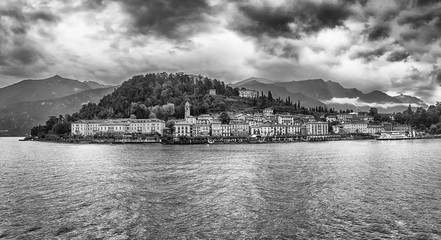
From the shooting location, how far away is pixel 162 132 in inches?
5064

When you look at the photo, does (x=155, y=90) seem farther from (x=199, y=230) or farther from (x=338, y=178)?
(x=199, y=230)

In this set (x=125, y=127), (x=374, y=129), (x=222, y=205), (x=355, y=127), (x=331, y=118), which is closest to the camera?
(x=222, y=205)

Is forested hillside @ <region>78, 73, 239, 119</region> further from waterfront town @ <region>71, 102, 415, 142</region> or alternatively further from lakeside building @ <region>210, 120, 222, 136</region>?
lakeside building @ <region>210, 120, 222, 136</region>

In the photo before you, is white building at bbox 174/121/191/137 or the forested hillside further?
the forested hillside

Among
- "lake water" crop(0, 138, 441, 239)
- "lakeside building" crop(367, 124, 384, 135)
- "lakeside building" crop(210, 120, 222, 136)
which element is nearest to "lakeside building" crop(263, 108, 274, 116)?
"lakeside building" crop(210, 120, 222, 136)

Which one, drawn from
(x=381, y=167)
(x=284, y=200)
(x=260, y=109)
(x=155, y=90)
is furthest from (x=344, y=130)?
(x=284, y=200)

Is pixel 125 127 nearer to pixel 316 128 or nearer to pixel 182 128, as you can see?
pixel 182 128

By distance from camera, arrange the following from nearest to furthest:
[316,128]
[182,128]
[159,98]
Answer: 1. [182,128]
2. [316,128]
3. [159,98]

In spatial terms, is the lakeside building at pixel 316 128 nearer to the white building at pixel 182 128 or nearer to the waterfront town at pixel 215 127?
the waterfront town at pixel 215 127

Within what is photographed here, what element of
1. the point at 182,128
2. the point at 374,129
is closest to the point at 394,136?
the point at 374,129

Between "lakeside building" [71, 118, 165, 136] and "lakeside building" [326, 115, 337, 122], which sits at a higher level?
"lakeside building" [326, 115, 337, 122]

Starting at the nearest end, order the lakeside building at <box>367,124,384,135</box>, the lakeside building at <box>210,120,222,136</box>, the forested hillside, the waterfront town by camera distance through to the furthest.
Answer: the waterfront town, the lakeside building at <box>210,120,222,136</box>, the forested hillside, the lakeside building at <box>367,124,384,135</box>

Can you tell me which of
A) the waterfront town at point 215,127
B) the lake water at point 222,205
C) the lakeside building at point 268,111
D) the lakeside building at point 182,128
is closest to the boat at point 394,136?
the waterfront town at point 215,127

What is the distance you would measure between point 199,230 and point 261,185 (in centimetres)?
1186
